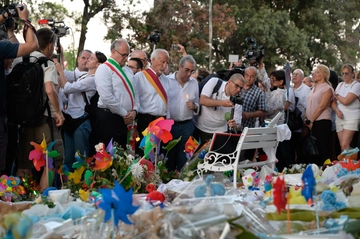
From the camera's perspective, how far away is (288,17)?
25703 mm

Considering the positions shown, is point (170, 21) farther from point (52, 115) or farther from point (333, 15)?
point (52, 115)

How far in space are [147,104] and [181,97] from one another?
49 cm

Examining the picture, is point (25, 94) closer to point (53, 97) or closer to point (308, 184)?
point (53, 97)

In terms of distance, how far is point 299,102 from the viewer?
343 inches

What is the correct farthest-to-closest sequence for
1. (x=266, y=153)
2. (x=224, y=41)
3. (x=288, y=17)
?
(x=224, y=41) < (x=288, y=17) < (x=266, y=153)

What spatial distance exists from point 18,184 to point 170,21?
17.2 metres

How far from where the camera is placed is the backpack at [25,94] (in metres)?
5.31

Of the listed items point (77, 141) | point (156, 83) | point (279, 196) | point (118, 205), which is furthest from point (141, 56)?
point (118, 205)

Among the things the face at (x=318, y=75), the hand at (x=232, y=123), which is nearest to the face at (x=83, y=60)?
the hand at (x=232, y=123)

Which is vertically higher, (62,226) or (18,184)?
(62,226)

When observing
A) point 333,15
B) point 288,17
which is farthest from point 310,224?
point 333,15

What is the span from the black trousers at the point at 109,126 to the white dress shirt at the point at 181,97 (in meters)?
0.84

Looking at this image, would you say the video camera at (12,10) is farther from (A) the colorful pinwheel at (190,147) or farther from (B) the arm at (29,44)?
(A) the colorful pinwheel at (190,147)

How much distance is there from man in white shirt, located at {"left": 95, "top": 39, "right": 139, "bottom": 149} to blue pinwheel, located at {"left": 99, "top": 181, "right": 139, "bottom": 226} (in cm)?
397
